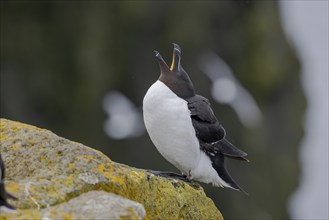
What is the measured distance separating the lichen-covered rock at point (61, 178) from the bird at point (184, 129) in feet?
3.55

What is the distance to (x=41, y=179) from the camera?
5387 millimetres

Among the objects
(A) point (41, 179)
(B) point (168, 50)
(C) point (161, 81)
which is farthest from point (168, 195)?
(B) point (168, 50)

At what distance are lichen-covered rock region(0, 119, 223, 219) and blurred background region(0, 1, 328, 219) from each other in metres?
13.3

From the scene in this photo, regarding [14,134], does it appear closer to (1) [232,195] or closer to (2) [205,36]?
(1) [232,195]

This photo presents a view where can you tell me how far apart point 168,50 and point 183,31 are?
0.95m

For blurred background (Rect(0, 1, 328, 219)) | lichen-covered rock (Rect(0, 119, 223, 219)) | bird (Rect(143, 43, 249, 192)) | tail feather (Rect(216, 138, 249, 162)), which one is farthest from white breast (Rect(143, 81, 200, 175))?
blurred background (Rect(0, 1, 328, 219))

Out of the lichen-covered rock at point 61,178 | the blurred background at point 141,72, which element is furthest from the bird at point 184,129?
the blurred background at point 141,72

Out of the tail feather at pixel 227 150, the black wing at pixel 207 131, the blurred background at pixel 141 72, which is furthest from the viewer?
the blurred background at pixel 141 72

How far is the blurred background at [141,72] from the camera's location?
20016 millimetres

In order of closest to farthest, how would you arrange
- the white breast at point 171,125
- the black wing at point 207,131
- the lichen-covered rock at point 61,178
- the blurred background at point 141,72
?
the lichen-covered rock at point 61,178, the white breast at point 171,125, the black wing at point 207,131, the blurred background at point 141,72

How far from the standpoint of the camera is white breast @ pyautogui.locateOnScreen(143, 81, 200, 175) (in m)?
7.27

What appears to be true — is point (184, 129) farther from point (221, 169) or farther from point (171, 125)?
point (221, 169)

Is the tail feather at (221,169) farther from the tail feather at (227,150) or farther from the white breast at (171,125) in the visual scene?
the white breast at (171,125)

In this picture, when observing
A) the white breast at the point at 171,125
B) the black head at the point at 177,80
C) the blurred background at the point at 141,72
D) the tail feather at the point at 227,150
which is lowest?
the blurred background at the point at 141,72
